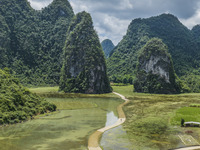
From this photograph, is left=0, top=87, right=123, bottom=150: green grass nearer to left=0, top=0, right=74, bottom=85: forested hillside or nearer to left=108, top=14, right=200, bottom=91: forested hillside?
left=0, top=0, right=74, bottom=85: forested hillside

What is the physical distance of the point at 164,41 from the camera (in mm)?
118125

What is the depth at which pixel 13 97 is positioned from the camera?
89.7 ft

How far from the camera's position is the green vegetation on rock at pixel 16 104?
24259 mm

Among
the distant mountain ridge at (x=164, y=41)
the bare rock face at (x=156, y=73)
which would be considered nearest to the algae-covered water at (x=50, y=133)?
the bare rock face at (x=156, y=73)

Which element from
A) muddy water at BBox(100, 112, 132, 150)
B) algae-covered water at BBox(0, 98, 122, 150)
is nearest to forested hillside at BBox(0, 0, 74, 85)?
algae-covered water at BBox(0, 98, 122, 150)

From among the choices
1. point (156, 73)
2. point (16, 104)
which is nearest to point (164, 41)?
point (156, 73)

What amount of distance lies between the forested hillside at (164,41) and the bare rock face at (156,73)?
24347 millimetres

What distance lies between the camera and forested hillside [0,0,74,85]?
9156cm

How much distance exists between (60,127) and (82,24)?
6254 centimetres

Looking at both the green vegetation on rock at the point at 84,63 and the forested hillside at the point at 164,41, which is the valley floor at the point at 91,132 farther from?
the forested hillside at the point at 164,41

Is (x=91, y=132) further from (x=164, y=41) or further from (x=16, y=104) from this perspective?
(x=164, y=41)

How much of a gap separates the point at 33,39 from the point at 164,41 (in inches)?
2947

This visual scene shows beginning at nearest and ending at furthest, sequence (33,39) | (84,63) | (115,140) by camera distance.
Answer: (115,140) → (84,63) → (33,39)

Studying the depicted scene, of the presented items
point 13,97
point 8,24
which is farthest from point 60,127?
point 8,24
